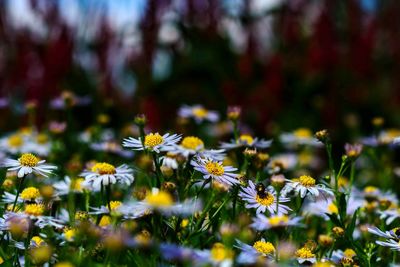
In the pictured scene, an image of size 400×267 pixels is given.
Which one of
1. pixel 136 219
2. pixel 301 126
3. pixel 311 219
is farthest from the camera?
pixel 301 126

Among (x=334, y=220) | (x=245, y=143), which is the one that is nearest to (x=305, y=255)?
(x=334, y=220)

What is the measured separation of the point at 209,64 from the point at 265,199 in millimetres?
2568

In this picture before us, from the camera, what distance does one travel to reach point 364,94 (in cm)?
383

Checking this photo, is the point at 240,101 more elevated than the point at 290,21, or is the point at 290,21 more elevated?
the point at 290,21

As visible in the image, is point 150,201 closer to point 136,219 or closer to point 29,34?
point 136,219

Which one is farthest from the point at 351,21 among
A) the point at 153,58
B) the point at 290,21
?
the point at 153,58

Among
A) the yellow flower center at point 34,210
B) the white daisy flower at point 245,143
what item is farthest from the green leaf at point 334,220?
the yellow flower center at point 34,210

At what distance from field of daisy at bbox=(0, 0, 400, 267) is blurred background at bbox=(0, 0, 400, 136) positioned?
0.01 meters

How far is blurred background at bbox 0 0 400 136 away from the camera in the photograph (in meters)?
3.22

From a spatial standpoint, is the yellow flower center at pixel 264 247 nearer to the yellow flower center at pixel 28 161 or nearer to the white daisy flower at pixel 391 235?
the white daisy flower at pixel 391 235

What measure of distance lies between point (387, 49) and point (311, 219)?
3.29m

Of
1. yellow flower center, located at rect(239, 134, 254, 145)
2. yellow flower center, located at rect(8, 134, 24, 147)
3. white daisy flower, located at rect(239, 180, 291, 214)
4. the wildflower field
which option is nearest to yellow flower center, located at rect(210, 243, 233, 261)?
the wildflower field

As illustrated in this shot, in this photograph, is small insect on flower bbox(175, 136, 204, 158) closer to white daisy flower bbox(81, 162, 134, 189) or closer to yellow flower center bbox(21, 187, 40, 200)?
white daisy flower bbox(81, 162, 134, 189)

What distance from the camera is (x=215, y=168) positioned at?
1214 mm
